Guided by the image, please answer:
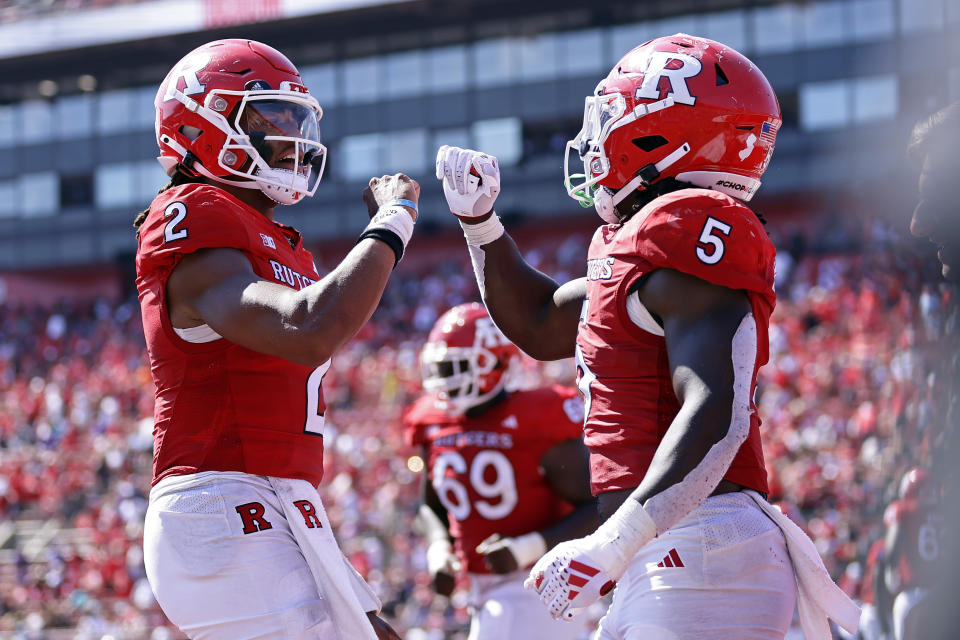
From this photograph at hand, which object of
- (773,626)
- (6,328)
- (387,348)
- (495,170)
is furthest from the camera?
(6,328)

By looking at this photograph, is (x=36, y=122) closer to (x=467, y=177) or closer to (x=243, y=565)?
(x=467, y=177)

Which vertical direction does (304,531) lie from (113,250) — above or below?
above

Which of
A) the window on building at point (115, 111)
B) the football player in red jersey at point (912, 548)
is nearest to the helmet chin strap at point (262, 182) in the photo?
the football player in red jersey at point (912, 548)

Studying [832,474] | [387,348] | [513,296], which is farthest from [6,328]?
[513,296]

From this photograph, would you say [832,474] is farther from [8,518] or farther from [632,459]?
[8,518]

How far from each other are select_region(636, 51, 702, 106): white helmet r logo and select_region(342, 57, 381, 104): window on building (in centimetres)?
2678

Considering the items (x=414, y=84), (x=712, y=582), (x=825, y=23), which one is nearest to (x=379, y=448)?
(x=414, y=84)

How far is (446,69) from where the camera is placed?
2864cm

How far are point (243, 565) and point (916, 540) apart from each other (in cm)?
317

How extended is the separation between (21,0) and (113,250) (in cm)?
790

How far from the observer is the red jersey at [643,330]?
2580 millimetres

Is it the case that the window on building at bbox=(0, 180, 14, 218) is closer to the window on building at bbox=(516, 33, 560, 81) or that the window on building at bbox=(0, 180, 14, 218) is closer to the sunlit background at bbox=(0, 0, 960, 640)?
the sunlit background at bbox=(0, 0, 960, 640)

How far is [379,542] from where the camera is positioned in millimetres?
14164

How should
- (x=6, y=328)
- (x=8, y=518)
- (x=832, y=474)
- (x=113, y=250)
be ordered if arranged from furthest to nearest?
1. (x=113, y=250)
2. (x=6, y=328)
3. (x=8, y=518)
4. (x=832, y=474)
